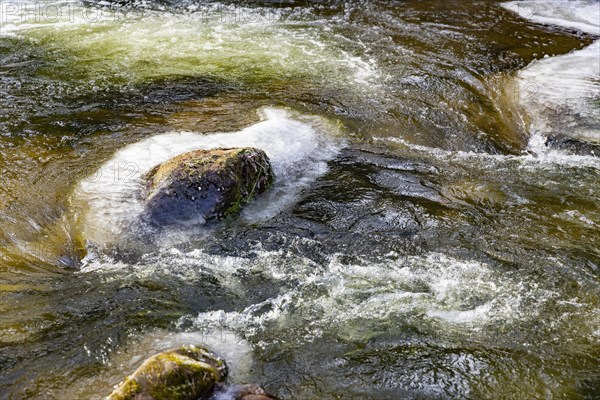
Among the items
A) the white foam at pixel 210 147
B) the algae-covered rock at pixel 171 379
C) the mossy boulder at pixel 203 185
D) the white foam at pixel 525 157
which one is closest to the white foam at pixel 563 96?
the white foam at pixel 525 157

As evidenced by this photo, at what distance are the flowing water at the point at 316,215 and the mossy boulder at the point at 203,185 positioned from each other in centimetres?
18

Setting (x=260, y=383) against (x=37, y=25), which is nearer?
(x=260, y=383)

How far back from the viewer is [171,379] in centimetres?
331

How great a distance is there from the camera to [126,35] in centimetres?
959

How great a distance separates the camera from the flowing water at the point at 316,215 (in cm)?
379

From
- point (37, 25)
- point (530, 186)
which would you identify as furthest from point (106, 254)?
point (37, 25)

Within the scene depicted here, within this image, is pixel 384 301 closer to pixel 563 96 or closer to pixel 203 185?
pixel 203 185

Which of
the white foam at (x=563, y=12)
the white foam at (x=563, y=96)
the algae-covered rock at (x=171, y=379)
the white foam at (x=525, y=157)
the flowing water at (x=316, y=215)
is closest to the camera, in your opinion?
the algae-covered rock at (x=171, y=379)

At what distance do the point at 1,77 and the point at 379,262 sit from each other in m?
6.30

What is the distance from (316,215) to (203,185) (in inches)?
44.5

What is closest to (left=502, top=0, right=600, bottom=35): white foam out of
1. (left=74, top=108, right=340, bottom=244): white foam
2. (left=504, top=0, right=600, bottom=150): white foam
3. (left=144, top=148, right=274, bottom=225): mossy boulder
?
(left=504, top=0, right=600, bottom=150): white foam

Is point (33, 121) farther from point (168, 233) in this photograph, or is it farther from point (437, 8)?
point (437, 8)

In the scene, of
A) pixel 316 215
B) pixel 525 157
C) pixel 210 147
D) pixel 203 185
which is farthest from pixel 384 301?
pixel 525 157

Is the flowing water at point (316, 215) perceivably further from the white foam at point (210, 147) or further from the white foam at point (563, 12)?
the white foam at point (563, 12)
